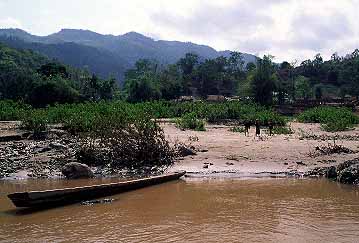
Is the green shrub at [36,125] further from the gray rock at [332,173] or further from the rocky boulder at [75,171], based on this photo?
the gray rock at [332,173]

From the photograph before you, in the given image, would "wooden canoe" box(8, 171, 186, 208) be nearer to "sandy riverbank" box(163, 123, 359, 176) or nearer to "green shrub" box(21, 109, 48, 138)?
"sandy riverbank" box(163, 123, 359, 176)

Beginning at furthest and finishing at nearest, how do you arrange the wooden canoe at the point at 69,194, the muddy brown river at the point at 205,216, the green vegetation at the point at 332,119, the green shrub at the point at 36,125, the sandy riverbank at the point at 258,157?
1. the green vegetation at the point at 332,119
2. the green shrub at the point at 36,125
3. the sandy riverbank at the point at 258,157
4. the wooden canoe at the point at 69,194
5. the muddy brown river at the point at 205,216

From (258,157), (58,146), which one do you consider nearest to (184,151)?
(258,157)

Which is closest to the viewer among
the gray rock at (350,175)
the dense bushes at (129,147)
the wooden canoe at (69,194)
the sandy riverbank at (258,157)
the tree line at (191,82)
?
the wooden canoe at (69,194)

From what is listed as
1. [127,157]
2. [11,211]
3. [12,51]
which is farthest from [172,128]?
[12,51]

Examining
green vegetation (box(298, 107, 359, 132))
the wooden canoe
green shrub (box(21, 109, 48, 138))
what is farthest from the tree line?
the wooden canoe

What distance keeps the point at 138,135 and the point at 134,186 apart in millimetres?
4351

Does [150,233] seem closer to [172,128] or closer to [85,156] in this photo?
[85,156]

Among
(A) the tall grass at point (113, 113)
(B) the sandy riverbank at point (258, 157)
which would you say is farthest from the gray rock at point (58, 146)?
(B) the sandy riverbank at point (258, 157)

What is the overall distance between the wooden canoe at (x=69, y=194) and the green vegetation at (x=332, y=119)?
66.1ft

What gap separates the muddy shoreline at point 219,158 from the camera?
57.9ft

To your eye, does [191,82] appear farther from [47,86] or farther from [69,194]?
[69,194]

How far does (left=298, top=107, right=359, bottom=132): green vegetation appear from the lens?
31763 mm

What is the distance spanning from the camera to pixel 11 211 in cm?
1241
